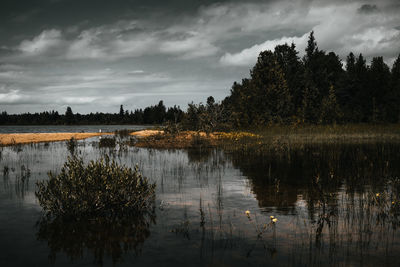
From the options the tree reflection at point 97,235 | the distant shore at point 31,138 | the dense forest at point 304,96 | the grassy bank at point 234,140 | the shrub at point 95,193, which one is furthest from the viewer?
the dense forest at point 304,96

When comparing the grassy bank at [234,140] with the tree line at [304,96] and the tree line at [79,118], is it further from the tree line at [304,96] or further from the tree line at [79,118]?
the tree line at [79,118]

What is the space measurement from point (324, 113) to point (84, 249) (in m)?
48.0

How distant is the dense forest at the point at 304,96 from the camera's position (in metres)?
44.9

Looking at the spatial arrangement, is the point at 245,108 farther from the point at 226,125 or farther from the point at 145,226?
the point at 145,226

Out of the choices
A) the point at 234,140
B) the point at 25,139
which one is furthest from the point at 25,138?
the point at 234,140

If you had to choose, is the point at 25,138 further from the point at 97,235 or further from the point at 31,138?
the point at 97,235

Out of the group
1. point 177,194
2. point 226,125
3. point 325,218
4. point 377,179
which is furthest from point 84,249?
point 226,125

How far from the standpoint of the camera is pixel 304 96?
2019 inches

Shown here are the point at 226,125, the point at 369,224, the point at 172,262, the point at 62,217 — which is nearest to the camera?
the point at 172,262

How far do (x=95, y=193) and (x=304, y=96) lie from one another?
48.3 metres

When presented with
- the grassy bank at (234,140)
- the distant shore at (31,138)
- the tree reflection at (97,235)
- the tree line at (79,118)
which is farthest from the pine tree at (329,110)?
the tree line at (79,118)

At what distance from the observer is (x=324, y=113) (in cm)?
4859

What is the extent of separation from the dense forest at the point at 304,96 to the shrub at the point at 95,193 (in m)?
25.3

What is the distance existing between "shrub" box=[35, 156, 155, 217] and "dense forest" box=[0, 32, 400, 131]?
2532 cm
